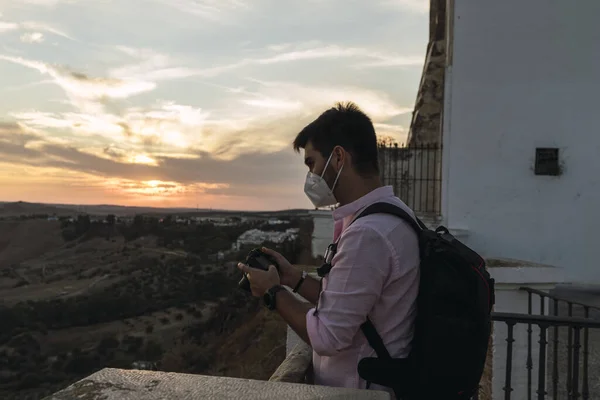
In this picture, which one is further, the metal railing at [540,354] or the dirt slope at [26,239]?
the dirt slope at [26,239]

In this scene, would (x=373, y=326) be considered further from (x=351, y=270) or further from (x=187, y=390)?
(x=187, y=390)

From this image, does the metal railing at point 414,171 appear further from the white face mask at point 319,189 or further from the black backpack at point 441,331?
the black backpack at point 441,331

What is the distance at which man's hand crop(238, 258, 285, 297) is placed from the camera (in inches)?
77.0

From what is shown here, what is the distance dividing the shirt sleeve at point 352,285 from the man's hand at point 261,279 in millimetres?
327

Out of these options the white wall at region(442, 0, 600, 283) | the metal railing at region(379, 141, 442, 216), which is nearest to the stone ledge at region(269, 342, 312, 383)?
the white wall at region(442, 0, 600, 283)

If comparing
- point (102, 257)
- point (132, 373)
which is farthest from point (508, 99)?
point (102, 257)

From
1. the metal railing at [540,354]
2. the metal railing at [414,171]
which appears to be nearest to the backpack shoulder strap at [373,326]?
the metal railing at [540,354]

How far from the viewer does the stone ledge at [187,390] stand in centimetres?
146

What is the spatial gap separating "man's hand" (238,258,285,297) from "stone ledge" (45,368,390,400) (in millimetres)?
405

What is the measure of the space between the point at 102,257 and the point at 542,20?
193ft

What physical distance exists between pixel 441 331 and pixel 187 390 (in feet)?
2.74

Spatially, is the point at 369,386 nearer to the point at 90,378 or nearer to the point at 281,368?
the point at 281,368

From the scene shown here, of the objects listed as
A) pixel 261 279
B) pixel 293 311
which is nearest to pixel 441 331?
pixel 293 311

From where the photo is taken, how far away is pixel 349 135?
1.94m
